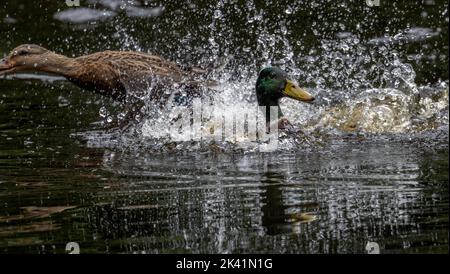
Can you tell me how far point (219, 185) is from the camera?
605cm

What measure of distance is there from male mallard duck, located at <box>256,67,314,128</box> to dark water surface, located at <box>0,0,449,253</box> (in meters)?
0.36

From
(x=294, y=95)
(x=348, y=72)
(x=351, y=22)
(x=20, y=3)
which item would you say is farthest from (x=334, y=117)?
(x=20, y=3)

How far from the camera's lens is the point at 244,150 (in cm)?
740

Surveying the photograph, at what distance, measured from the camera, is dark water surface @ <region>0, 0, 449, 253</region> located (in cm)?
509

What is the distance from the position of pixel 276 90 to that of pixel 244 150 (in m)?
1.27

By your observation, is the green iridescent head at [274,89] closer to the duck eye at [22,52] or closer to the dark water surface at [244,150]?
the dark water surface at [244,150]

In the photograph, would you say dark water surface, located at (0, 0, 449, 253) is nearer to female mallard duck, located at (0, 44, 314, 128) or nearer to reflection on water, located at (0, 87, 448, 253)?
reflection on water, located at (0, 87, 448, 253)

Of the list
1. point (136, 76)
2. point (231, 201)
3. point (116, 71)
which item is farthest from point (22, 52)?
point (231, 201)

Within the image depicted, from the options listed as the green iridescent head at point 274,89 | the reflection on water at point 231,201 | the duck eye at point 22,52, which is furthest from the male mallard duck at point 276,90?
the duck eye at point 22,52

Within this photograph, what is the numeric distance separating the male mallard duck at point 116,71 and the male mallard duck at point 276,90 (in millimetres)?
715

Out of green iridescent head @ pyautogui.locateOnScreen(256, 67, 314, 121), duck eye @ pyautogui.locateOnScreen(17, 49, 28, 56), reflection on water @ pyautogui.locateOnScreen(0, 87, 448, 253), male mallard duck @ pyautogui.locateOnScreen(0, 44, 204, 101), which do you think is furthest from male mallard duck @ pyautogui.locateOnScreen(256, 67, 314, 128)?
duck eye @ pyautogui.locateOnScreen(17, 49, 28, 56)
